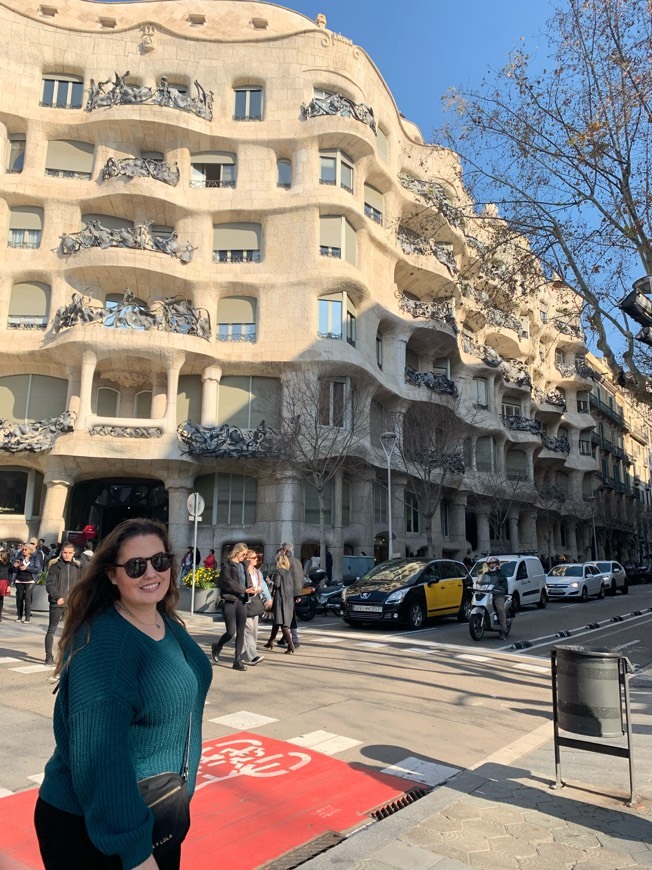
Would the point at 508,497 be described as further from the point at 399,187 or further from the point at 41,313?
the point at 41,313

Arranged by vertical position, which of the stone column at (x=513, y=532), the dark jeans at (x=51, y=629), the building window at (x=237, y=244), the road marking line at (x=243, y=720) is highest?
the building window at (x=237, y=244)

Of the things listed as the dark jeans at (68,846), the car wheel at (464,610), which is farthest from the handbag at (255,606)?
the car wheel at (464,610)

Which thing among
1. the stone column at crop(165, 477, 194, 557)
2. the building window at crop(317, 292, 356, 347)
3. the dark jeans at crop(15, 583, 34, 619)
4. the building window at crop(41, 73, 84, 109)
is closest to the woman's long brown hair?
the dark jeans at crop(15, 583, 34, 619)

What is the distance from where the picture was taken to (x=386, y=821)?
4.10 meters

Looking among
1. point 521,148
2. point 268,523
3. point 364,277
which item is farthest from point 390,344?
point 521,148

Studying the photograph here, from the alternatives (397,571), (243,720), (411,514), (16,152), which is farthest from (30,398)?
(243,720)

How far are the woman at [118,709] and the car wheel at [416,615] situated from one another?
13.0 metres

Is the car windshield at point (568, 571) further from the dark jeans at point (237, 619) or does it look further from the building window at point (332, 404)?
the dark jeans at point (237, 619)

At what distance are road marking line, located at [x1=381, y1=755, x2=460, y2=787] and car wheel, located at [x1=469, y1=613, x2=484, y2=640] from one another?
7.77 m

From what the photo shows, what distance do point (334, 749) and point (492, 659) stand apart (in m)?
5.95

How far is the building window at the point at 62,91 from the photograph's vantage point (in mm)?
29562

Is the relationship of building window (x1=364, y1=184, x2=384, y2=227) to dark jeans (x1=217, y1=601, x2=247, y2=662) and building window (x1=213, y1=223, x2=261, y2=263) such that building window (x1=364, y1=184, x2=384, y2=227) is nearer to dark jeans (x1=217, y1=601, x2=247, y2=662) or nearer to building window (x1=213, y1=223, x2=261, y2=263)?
building window (x1=213, y1=223, x2=261, y2=263)

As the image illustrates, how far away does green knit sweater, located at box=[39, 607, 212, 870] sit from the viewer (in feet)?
5.67

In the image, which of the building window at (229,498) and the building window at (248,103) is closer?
the building window at (229,498)
